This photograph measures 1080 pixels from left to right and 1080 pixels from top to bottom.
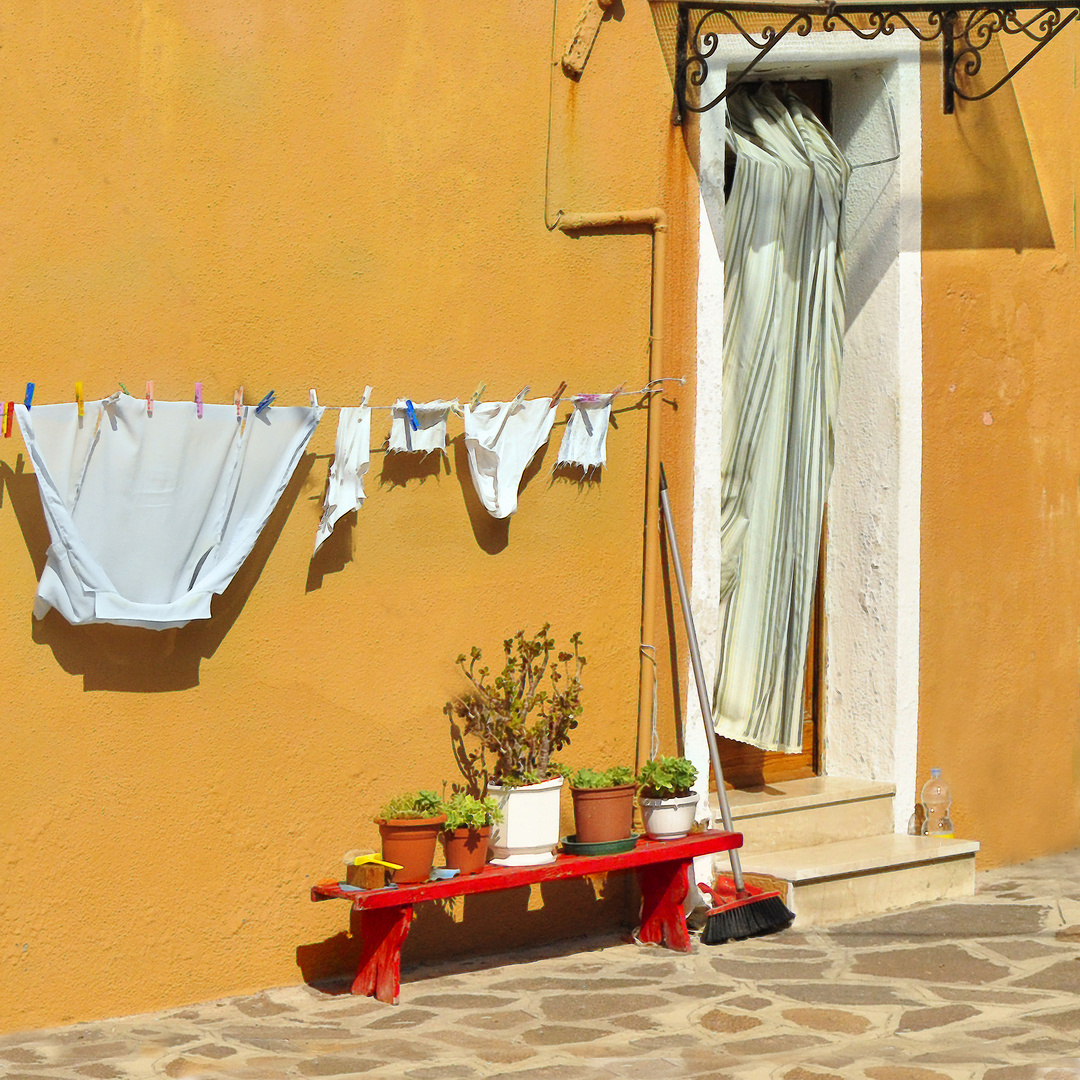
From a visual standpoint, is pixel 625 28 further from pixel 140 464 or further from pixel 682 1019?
pixel 682 1019

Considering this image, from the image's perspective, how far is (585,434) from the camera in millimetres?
5922

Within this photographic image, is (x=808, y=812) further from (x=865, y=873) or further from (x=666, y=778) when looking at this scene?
(x=666, y=778)

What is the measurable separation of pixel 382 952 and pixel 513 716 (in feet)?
3.09

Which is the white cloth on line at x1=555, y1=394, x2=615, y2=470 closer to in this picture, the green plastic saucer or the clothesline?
the clothesline

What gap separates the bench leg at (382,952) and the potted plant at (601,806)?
2.51 feet

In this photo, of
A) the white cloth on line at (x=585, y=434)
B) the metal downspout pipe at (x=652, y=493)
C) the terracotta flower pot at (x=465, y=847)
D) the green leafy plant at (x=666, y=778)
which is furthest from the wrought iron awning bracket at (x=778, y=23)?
the terracotta flower pot at (x=465, y=847)

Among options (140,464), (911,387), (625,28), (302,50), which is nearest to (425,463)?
(140,464)

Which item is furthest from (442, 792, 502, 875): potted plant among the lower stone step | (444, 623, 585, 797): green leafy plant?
the lower stone step

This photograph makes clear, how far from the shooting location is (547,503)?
591 cm

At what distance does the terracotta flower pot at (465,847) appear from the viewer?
17.0 ft

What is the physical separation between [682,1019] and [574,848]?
0.79m

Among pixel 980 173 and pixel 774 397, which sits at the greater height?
pixel 980 173

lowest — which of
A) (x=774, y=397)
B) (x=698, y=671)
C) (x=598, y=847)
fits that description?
(x=598, y=847)

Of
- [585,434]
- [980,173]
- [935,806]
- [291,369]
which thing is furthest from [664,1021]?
[980,173]
